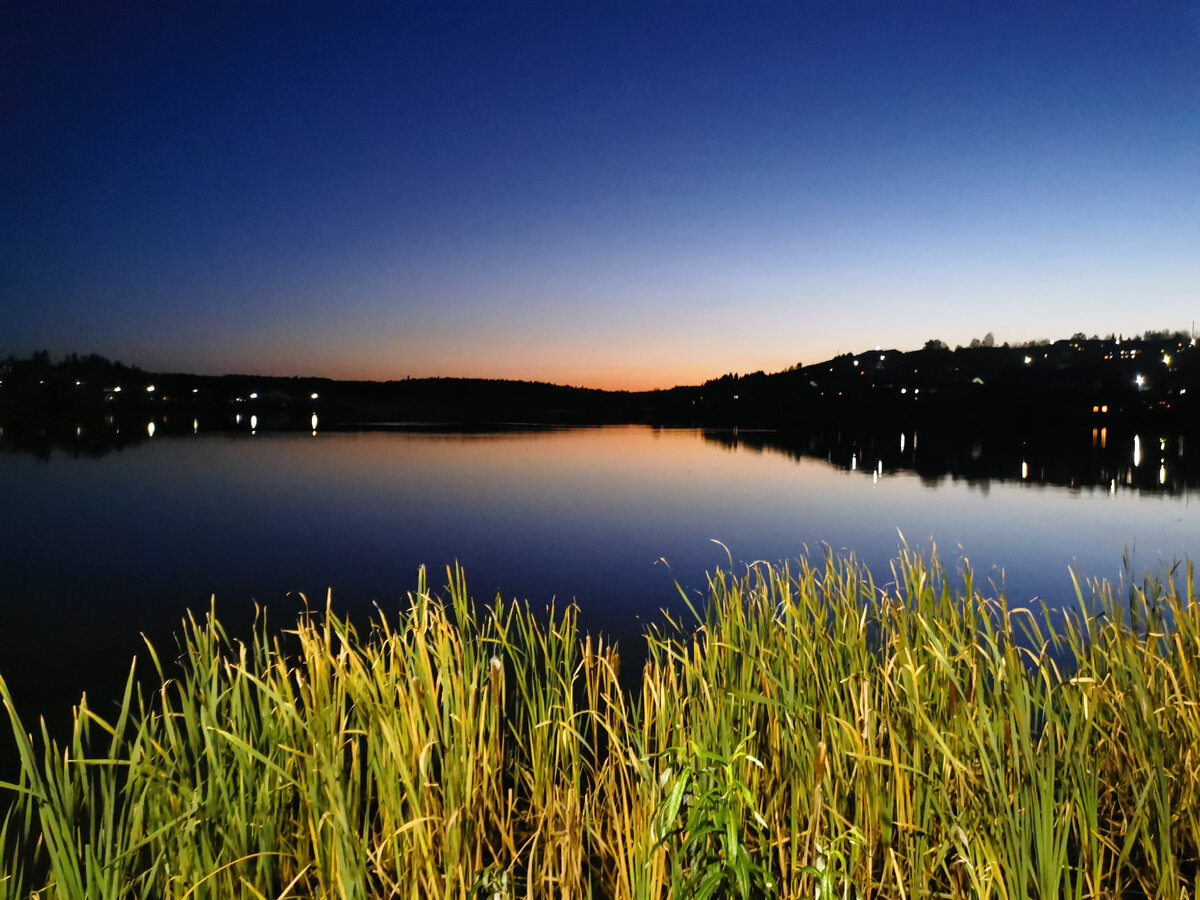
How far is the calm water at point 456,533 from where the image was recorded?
46.9ft

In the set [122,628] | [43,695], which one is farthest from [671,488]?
[43,695]

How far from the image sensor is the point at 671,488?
1388 inches

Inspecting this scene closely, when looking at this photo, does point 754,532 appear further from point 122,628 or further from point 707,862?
point 707,862

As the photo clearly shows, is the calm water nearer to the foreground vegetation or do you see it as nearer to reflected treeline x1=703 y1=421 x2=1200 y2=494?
reflected treeline x1=703 y1=421 x2=1200 y2=494

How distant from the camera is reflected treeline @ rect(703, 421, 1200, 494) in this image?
36.8 metres

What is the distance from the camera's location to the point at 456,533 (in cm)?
2330

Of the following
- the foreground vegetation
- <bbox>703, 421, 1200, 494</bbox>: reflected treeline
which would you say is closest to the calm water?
<bbox>703, 421, 1200, 494</bbox>: reflected treeline

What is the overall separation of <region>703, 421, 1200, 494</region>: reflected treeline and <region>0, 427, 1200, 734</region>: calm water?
1123 mm

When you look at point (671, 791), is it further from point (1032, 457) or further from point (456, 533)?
point (1032, 457)

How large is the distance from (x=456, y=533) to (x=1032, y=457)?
146 feet

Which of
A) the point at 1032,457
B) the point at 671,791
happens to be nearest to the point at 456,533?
the point at 671,791

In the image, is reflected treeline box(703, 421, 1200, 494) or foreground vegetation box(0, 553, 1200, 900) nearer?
foreground vegetation box(0, 553, 1200, 900)

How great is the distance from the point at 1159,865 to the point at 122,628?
50.4 ft

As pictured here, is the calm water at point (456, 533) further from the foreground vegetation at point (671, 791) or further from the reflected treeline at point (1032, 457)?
the foreground vegetation at point (671, 791)
